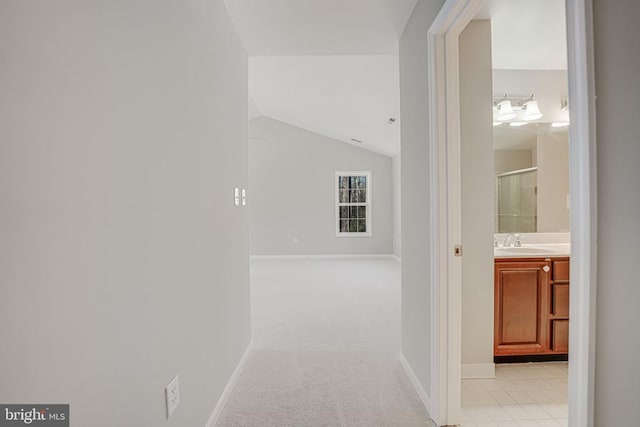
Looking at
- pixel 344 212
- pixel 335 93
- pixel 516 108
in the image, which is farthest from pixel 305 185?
pixel 516 108

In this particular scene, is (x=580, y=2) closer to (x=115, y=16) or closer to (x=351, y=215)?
(x=115, y=16)

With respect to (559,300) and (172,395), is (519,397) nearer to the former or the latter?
(559,300)

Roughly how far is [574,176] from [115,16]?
4.23ft

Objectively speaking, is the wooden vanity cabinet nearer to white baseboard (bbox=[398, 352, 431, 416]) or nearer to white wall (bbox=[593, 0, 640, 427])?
white baseboard (bbox=[398, 352, 431, 416])

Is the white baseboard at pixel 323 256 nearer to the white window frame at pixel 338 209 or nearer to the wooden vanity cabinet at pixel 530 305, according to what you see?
the white window frame at pixel 338 209

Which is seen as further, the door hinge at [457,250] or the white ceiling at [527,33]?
the white ceiling at [527,33]

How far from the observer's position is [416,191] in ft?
7.36

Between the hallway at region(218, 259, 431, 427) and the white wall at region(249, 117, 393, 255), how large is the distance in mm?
3199

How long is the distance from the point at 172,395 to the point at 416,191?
5.58 ft

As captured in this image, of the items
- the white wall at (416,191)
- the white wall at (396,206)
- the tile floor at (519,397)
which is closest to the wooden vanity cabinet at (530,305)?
the tile floor at (519,397)

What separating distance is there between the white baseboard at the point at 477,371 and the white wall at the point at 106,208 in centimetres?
169

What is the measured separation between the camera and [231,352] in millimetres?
2252

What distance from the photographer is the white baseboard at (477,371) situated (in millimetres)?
2438

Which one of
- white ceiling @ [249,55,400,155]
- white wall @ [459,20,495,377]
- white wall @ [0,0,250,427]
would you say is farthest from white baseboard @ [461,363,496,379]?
white ceiling @ [249,55,400,155]
